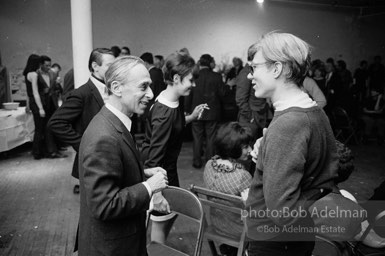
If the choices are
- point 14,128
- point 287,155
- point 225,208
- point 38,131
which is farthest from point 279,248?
point 14,128

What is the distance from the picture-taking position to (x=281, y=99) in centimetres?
135

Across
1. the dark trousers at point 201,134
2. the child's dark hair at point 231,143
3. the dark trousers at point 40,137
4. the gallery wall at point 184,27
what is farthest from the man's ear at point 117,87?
the gallery wall at point 184,27

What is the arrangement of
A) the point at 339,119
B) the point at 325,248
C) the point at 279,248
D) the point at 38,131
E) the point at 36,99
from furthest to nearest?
1. the point at 339,119
2. the point at 38,131
3. the point at 36,99
4. the point at 325,248
5. the point at 279,248

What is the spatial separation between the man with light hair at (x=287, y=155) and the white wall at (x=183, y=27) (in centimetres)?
841

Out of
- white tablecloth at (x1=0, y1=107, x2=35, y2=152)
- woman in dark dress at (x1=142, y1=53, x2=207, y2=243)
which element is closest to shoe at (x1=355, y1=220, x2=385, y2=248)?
woman in dark dress at (x1=142, y1=53, x2=207, y2=243)

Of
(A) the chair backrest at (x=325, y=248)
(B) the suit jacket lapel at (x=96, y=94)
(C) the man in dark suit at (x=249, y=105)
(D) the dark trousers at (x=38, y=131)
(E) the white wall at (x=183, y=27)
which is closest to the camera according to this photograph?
(A) the chair backrest at (x=325, y=248)

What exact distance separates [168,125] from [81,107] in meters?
0.80

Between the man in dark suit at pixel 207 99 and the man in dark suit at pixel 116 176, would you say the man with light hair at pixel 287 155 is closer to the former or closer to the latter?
the man in dark suit at pixel 116 176

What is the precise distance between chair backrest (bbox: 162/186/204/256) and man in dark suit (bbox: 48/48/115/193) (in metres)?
0.92

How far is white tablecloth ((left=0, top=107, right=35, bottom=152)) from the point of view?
557 cm

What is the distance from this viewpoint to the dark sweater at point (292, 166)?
47.9 inches

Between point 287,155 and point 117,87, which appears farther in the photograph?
point 117,87

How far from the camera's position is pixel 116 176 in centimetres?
141

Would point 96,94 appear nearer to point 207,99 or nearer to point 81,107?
point 81,107
